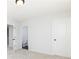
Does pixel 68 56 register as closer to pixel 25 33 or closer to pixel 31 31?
pixel 31 31

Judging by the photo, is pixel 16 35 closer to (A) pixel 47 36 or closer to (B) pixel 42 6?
(A) pixel 47 36

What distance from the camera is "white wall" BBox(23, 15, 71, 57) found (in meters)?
4.57

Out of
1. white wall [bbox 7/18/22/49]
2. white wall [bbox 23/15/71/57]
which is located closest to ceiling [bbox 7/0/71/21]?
white wall [bbox 23/15/71/57]

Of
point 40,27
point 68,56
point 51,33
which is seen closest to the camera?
point 68,56

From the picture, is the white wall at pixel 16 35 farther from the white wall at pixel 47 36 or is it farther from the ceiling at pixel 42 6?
the ceiling at pixel 42 6

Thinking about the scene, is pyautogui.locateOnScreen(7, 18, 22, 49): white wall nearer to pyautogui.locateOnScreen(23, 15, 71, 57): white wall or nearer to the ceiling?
pyautogui.locateOnScreen(23, 15, 71, 57): white wall

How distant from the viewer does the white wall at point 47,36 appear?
4566 millimetres

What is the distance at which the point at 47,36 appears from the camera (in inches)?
204

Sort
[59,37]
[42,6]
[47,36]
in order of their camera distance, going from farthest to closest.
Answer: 1. [47,36]
2. [59,37]
3. [42,6]

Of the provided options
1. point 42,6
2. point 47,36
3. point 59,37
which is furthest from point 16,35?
point 42,6

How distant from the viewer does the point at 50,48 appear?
198 inches

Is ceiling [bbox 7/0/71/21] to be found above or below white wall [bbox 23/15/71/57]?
above
